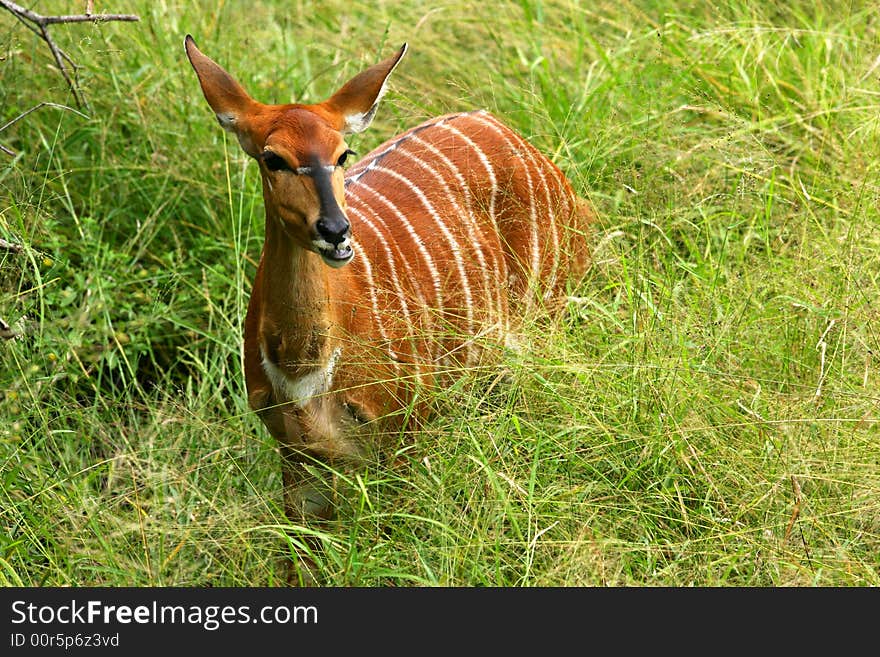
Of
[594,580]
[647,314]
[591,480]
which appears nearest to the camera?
[594,580]

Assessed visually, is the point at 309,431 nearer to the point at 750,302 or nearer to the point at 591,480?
the point at 591,480

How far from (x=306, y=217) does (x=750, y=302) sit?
1400mm

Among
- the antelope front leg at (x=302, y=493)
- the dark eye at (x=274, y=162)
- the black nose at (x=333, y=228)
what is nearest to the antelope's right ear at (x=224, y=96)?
the dark eye at (x=274, y=162)

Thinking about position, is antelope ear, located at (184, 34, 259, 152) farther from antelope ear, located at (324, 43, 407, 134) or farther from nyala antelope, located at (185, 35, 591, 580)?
antelope ear, located at (324, 43, 407, 134)

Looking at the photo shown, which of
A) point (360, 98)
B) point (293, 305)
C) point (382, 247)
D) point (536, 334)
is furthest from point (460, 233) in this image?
point (293, 305)

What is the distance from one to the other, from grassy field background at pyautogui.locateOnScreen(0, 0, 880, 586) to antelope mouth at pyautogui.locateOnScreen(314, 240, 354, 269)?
558 millimetres

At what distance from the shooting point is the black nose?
3170 millimetres

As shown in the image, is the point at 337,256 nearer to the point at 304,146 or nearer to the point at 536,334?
the point at 304,146

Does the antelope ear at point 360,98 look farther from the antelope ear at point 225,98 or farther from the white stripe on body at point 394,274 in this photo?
the white stripe on body at point 394,274

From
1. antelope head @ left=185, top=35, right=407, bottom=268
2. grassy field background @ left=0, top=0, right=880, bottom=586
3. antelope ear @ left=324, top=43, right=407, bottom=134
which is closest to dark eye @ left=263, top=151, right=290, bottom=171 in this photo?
antelope head @ left=185, top=35, right=407, bottom=268

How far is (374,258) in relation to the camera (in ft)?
12.5

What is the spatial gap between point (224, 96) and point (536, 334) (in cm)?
106

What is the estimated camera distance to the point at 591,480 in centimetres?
338

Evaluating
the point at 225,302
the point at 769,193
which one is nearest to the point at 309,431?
the point at 225,302
